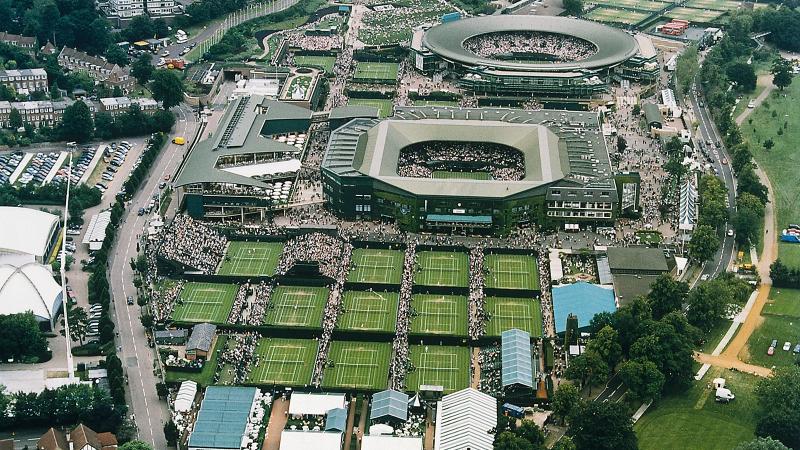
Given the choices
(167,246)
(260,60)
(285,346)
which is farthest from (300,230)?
(260,60)

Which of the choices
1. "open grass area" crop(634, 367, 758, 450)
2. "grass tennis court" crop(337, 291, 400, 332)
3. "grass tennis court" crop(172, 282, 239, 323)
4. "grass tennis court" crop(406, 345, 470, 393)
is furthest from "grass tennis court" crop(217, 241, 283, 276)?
"open grass area" crop(634, 367, 758, 450)

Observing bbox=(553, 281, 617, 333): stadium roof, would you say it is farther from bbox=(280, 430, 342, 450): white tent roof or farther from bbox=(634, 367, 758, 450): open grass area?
bbox=(280, 430, 342, 450): white tent roof

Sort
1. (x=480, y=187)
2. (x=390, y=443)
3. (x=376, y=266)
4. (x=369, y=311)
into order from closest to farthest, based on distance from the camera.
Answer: (x=390, y=443)
(x=369, y=311)
(x=376, y=266)
(x=480, y=187)

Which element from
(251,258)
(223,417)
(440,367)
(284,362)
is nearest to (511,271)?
(440,367)

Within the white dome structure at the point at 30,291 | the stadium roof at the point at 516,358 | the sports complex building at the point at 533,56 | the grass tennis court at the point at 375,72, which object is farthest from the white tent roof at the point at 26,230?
the sports complex building at the point at 533,56

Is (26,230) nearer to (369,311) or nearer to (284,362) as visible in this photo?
(284,362)

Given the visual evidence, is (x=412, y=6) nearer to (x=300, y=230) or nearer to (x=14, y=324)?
(x=300, y=230)

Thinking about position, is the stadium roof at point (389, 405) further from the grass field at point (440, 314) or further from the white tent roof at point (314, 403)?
the grass field at point (440, 314)
